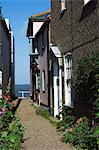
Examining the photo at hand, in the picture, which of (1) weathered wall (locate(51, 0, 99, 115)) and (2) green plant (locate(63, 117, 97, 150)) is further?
(1) weathered wall (locate(51, 0, 99, 115))

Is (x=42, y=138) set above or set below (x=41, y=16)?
below

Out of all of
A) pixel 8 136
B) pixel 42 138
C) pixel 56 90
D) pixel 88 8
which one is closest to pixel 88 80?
pixel 88 8

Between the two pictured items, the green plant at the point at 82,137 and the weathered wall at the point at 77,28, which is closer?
the green plant at the point at 82,137

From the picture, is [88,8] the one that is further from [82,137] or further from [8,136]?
[8,136]

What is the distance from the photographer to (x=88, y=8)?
11.2 m

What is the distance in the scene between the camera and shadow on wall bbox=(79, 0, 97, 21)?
10688 mm

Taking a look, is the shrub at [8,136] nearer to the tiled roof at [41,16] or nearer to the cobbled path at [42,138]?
the cobbled path at [42,138]

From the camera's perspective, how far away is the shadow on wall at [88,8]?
35.1 feet

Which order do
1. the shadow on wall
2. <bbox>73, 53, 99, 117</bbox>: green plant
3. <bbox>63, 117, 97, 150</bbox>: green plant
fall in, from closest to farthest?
<bbox>63, 117, 97, 150</bbox>: green plant → <bbox>73, 53, 99, 117</bbox>: green plant → the shadow on wall

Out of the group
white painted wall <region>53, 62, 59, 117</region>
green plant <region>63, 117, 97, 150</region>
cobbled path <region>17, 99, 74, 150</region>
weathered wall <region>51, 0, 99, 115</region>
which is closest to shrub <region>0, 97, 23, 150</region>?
cobbled path <region>17, 99, 74, 150</region>

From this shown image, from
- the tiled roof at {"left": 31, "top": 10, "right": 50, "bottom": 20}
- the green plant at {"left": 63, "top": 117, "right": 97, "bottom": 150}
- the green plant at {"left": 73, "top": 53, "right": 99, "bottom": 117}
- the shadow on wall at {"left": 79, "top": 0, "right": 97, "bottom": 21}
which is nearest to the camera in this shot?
the green plant at {"left": 63, "top": 117, "right": 97, "bottom": 150}

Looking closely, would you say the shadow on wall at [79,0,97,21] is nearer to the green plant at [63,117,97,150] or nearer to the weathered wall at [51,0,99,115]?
the weathered wall at [51,0,99,115]

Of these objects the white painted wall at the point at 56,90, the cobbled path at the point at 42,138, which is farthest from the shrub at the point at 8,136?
the white painted wall at the point at 56,90

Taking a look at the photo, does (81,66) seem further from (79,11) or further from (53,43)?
(53,43)
